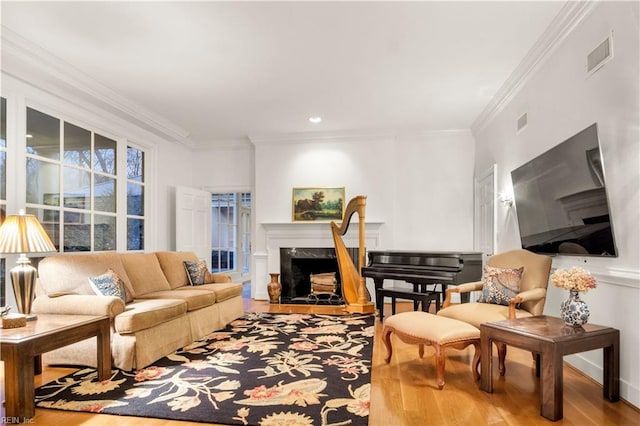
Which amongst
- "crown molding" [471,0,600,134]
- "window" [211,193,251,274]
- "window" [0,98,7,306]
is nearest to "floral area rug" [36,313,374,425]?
"window" [0,98,7,306]

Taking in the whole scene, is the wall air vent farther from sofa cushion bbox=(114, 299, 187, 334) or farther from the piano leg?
sofa cushion bbox=(114, 299, 187, 334)

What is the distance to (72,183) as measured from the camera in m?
4.58

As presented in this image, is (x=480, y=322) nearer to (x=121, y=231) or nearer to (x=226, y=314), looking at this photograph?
(x=226, y=314)

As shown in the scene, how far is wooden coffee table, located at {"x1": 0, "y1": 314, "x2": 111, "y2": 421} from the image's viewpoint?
2.31 metres

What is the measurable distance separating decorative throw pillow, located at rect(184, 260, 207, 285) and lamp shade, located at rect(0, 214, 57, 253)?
2.03 metres

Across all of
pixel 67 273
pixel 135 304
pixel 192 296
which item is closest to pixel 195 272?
pixel 192 296

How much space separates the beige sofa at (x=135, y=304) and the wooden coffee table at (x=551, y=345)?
2599 mm

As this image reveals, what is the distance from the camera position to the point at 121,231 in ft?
17.7

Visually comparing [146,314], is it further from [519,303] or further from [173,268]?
[519,303]

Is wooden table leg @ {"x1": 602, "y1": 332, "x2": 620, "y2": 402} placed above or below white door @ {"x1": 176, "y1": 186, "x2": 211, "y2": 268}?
below

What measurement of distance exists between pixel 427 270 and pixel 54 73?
4.41 metres

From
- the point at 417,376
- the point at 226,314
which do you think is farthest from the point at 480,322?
the point at 226,314

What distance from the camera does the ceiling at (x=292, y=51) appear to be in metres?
3.06

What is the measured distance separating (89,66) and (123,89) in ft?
2.11
